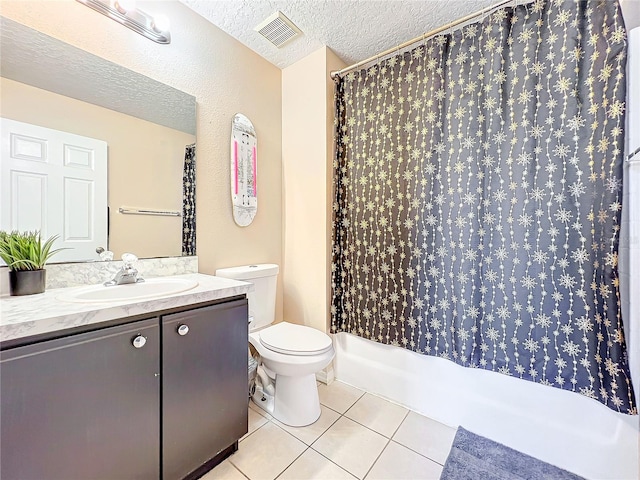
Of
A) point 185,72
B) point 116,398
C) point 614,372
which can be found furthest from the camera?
point 185,72

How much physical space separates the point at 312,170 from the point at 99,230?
1285 millimetres

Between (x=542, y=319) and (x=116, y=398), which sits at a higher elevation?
(x=542, y=319)


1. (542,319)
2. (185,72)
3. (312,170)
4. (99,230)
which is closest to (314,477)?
(542,319)

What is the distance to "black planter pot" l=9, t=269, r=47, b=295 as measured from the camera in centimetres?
96

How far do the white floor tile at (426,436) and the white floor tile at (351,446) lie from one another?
128 millimetres

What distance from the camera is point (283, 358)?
1.37 m

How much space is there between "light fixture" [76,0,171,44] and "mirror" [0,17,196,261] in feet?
0.70

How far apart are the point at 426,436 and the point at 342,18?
7.89 feet

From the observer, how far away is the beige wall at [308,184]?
6.10 ft

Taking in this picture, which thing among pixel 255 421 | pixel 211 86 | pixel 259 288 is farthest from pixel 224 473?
pixel 211 86

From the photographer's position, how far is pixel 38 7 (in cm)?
107

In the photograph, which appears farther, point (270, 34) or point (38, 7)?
point (270, 34)

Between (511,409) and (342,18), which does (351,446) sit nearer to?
(511,409)

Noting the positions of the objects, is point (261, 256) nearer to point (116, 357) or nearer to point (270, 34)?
point (116, 357)
